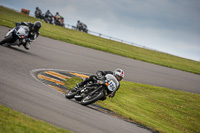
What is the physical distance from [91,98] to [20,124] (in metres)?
3.88

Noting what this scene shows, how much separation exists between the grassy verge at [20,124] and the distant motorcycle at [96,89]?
3.19 metres

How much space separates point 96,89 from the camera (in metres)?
8.52

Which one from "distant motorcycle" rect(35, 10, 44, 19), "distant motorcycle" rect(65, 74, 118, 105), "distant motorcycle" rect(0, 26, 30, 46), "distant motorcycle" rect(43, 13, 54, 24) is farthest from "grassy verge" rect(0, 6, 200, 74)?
"distant motorcycle" rect(65, 74, 118, 105)

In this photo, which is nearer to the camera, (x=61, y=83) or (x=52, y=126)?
(x=52, y=126)

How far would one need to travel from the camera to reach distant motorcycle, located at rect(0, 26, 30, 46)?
565 inches

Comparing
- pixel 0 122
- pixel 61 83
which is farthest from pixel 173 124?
pixel 0 122

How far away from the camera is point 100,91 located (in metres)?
8.51

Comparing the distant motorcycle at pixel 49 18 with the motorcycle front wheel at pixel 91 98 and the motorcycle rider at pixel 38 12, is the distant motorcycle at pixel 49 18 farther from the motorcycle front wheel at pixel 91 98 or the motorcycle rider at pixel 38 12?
the motorcycle front wheel at pixel 91 98

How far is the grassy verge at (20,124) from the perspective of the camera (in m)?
4.38

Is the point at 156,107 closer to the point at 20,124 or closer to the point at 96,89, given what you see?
the point at 96,89

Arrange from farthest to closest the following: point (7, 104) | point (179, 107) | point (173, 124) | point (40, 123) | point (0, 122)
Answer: point (179, 107), point (173, 124), point (7, 104), point (40, 123), point (0, 122)

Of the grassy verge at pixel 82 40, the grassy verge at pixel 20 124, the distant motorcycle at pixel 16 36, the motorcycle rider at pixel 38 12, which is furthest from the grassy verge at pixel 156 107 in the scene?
the motorcycle rider at pixel 38 12

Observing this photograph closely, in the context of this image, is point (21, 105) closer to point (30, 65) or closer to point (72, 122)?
point (72, 122)

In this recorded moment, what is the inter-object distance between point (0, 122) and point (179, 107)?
11462 millimetres
